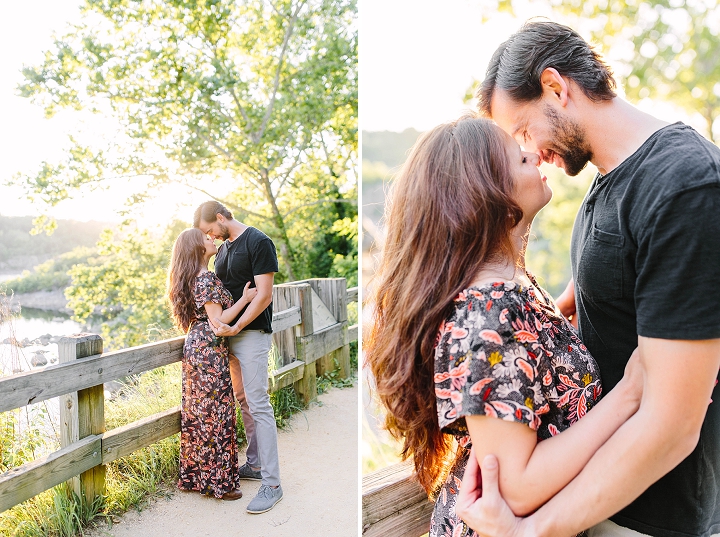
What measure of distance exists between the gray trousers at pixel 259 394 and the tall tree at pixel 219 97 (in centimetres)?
87

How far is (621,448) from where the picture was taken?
0.83 m

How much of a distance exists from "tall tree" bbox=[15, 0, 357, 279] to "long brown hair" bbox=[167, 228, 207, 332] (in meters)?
0.71

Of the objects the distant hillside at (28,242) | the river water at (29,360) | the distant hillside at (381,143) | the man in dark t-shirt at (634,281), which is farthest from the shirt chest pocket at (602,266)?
the distant hillside at (381,143)

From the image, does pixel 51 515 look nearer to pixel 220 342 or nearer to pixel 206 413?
pixel 206 413

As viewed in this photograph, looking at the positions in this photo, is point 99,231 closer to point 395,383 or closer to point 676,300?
point 395,383

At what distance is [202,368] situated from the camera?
253 cm

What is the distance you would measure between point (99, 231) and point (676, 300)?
11.6 feet

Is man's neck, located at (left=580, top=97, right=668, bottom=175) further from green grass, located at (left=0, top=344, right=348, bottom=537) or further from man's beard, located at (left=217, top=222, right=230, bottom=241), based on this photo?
green grass, located at (left=0, top=344, right=348, bottom=537)

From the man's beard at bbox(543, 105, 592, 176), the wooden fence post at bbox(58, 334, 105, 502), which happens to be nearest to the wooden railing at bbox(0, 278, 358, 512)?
the wooden fence post at bbox(58, 334, 105, 502)

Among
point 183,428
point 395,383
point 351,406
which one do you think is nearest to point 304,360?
point 351,406

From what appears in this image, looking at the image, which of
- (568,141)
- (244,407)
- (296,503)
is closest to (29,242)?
(244,407)

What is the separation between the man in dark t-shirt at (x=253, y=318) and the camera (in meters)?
2.49

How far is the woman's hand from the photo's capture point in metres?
2.53

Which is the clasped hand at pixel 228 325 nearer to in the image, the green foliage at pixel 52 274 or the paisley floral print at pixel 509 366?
the green foliage at pixel 52 274
